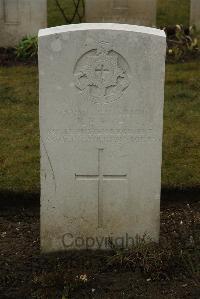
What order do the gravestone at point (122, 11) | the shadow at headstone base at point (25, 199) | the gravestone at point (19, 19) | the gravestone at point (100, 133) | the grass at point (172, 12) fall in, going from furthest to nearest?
the grass at point (172, 12)
the gravestone at point (122, 11)
the gravestone at point (19, 19)
the shadow at headstone base at point (25, 199)
the gravestone at point (100, 133)

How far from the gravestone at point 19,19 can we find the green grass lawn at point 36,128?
4.01 feet

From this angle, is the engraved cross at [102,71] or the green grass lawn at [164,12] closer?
the engraved cross at [102,71]

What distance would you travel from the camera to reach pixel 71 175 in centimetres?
476

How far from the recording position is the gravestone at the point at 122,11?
11.4m

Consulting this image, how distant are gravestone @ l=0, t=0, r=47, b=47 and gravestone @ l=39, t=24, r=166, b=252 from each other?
22.1ft

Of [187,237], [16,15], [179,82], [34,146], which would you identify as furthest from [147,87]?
[16,15]

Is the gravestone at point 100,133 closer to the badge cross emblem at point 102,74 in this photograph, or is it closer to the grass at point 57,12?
the badge cross emblem at point 102,74

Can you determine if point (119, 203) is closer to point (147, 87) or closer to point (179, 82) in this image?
point (147, 87)

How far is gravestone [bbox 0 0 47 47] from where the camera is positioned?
1107cm

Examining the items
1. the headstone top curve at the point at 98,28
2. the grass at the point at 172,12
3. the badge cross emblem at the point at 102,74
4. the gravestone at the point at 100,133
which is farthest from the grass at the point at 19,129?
the grass at the point at 172,12

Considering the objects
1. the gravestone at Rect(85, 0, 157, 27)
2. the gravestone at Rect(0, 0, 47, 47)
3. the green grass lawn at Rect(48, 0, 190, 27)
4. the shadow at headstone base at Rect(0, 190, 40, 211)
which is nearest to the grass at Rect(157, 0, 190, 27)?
the green grass lawn at Rect(48, 0, 190, 27)

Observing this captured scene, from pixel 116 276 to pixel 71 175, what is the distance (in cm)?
79

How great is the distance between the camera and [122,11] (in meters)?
11.5

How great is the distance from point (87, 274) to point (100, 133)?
100 centimetres
